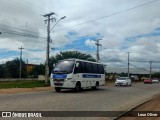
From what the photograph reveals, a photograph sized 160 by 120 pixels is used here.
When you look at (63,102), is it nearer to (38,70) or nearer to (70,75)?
(70,75)

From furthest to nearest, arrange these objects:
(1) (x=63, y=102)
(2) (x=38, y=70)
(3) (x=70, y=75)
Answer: (2) (x=38, y=70), (3) (x=70, y=75), (1) (x=63, y=102)

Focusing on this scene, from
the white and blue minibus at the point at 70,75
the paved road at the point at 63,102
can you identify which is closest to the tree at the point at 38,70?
the white and blue minibus at the point at 70,75

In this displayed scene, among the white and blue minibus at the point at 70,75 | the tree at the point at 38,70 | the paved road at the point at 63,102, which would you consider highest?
the tree at the point at 38,70

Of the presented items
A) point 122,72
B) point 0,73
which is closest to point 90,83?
point 0,73

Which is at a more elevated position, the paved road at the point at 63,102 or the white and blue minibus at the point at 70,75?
the white and blue minibus at the point at 70,75

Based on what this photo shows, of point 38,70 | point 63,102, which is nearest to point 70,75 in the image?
point 63,102

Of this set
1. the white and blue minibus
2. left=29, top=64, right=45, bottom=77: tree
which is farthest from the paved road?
left=29, top=64, right=45, bottom=77: tree

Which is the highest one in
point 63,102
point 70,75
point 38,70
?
point 38,70

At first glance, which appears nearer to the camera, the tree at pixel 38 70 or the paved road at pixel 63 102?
the paved road at pixel 63 102

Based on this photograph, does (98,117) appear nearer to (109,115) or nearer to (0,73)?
(109,115)

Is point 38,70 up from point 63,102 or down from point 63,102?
up

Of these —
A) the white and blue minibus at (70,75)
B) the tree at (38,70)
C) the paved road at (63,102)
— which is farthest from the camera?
the tree at (38,70)

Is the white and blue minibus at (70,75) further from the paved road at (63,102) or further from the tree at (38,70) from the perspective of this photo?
the tree at (38,70)

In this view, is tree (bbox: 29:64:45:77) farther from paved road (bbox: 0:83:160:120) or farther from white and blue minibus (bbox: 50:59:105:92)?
paved road (bbox: 0:83:160:120)
